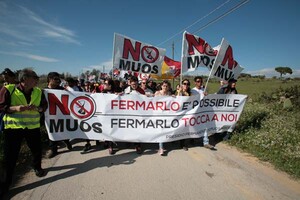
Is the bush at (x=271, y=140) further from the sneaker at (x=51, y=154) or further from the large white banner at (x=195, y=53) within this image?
the sneaker at (x=51, y=154)

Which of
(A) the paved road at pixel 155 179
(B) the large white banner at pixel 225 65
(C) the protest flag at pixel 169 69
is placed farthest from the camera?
(C) the protest flag at pixel 169 69

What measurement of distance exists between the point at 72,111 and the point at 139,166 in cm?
206

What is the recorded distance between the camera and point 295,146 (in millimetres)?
5098

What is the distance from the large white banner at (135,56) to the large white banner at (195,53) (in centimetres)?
155

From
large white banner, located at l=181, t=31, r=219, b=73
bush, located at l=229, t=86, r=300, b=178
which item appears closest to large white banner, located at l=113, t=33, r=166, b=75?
large white banner, located at l=181, t=31, r=219, b=73

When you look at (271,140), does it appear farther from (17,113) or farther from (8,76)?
(8,76)

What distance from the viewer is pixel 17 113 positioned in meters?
3.37

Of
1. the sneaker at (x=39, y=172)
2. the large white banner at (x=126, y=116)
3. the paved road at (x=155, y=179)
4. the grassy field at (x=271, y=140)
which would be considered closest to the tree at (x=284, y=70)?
the grassy field at (x=271, y=140)

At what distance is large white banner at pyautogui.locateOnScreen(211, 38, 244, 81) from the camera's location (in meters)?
5.94

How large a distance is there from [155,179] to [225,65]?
4.21 m

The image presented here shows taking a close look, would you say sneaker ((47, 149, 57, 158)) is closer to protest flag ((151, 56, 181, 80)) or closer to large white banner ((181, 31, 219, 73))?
large white banner ((181, 31, 219, 73))

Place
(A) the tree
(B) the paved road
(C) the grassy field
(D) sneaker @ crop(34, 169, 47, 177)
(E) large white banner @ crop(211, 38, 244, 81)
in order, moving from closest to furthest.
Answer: (B) the paved road
(D) sneaker @ crop(34, 169, 47, 177)
(C) the grassy field
(E) large white banner @ crop(211, 38, 244, 81)
(A) the tree

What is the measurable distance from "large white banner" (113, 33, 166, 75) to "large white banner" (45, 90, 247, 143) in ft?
7.12

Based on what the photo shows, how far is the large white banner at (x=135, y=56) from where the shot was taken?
21.9 feet
